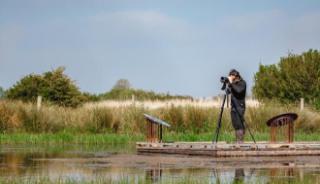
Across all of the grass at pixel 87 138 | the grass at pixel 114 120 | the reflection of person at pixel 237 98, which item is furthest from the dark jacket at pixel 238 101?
the grass at pixel 114 120

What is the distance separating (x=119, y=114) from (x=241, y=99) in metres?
11.4

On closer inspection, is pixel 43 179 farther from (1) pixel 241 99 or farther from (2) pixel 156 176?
(1) pixel 241 99

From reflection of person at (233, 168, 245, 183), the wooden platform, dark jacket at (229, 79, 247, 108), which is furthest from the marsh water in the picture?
dark jacket at (229, 79, 247, 108)

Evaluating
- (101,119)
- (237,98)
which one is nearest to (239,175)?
(237,98)

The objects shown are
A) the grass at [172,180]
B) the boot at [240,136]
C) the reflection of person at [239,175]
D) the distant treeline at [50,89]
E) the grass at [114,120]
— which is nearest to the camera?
the grass at [172,180]

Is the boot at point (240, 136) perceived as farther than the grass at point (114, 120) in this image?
No

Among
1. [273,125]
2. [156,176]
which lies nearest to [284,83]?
[273,125]

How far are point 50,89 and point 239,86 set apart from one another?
30.4m

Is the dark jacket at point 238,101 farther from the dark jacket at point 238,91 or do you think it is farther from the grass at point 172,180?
the grass at point 172,180

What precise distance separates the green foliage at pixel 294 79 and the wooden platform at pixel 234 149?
30.3 meters

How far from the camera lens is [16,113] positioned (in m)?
34.0

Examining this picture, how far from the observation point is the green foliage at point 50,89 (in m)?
53.0

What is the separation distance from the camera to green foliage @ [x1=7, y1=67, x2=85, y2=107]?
5300 centimetres

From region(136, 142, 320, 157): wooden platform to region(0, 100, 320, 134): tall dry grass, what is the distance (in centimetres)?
944
